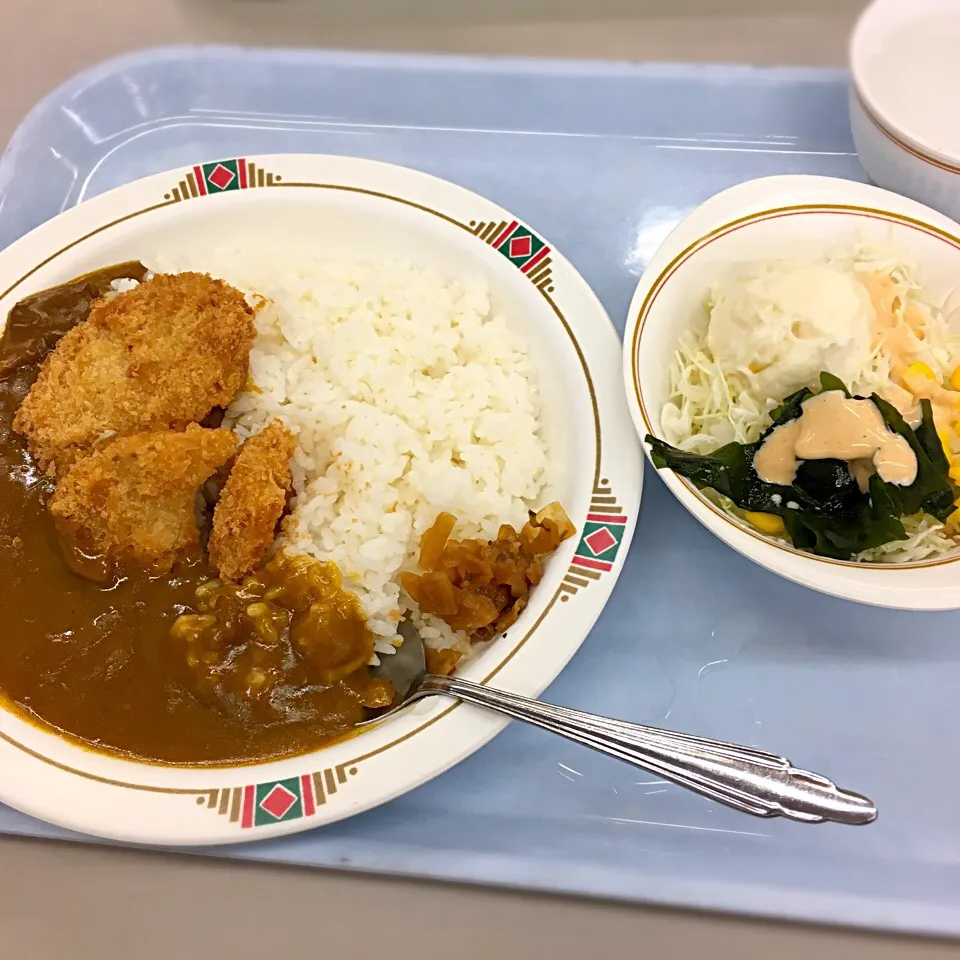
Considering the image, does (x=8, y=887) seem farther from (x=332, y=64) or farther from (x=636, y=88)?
(x=636, y=88)

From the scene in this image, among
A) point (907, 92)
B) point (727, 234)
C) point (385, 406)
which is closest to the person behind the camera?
point (727, 234)

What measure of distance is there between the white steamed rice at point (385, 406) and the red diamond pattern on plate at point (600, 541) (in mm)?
253

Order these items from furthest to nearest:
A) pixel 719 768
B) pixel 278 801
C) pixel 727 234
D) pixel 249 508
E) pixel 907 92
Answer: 1. pixel 907 92
2. pixel 727 234
3. pixel 249 508
4. pixel 278 801
5. pixel 719 768

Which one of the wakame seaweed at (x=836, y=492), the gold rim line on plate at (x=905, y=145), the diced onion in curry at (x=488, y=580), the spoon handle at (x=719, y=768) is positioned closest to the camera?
the spoon handle at (x=719, y=768)

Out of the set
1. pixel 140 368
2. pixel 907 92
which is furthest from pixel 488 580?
pixel 907 92

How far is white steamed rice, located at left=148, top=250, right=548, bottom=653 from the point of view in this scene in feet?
6.71

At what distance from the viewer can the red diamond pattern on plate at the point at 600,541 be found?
1.84 metres

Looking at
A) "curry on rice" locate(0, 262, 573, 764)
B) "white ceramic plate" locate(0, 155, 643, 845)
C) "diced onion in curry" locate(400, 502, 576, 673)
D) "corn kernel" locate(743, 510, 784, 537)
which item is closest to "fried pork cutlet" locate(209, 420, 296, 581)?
"curry on rice" locate(0, 262, 573, 764)

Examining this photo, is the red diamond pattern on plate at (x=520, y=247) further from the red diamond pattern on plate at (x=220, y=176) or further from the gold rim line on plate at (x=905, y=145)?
the gold rim line on plate at (x=905, y=145)

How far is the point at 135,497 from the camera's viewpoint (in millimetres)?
1997

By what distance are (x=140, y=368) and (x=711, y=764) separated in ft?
5.61

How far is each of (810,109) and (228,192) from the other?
1973 millimetres

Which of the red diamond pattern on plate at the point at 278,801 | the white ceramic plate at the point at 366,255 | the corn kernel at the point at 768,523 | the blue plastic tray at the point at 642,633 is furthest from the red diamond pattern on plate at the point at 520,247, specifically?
the red diamond pattern on plate at the point at 278,801

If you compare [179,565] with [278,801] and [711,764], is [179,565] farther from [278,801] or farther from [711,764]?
[711,764]
